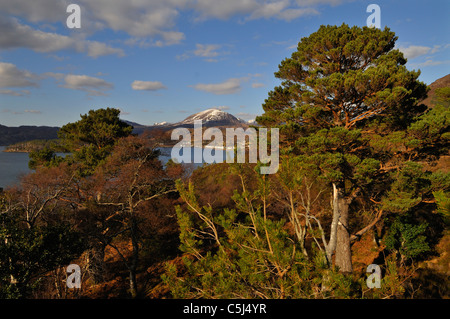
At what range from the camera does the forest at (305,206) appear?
4.36 metres

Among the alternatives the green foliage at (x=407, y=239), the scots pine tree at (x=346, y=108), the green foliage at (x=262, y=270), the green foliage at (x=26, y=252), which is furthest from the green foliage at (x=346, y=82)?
the green foliage at (x=26, y=252)

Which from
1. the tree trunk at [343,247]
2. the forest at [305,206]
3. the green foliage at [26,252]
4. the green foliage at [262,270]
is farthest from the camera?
the tree trunk at [343,247]

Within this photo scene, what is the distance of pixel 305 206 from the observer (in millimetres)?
9016

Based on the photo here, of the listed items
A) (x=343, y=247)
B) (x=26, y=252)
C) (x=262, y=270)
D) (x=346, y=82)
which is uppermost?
(x=346, y=82)

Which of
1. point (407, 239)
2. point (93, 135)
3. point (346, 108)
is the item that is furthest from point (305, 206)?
point (93, 135)

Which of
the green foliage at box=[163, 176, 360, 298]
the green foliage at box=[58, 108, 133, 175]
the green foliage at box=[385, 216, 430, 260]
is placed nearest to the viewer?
the green foliage at box=[163, 176, 360, 298]

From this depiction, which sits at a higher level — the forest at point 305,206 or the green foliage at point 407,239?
the forest at point 305,206

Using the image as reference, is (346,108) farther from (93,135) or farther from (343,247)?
(93,135)

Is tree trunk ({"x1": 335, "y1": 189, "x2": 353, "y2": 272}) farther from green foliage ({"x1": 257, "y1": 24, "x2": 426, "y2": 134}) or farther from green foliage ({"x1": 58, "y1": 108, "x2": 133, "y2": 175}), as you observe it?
green foliage ({"x1": 58, "y1": 108, "x2": 133, "y2": 175})

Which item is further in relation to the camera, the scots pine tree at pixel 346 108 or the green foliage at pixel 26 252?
the scots pine tree at pixel 346 108

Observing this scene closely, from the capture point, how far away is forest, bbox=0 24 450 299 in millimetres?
4363

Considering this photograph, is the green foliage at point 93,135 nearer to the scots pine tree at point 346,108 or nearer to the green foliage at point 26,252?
the green foliage at point 26,252

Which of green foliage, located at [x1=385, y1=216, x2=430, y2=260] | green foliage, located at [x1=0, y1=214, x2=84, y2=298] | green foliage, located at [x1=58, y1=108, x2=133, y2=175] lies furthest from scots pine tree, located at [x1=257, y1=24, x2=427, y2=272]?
green foliage, located at [x1=58, y1=108, x2=133, y2=175]

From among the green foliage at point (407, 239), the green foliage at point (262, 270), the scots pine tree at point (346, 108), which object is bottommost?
the green foliage at point (407, 239)
